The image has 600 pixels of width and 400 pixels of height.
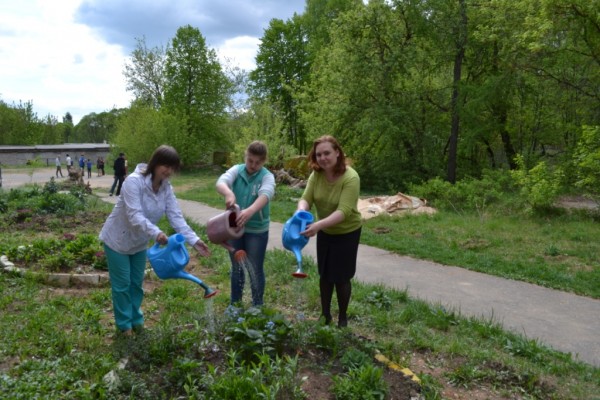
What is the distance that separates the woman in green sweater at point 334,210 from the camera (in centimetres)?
370

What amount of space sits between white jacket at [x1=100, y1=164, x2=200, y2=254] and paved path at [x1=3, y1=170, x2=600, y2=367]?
3.08 meters

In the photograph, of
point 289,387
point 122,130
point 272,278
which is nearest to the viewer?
point 289,387

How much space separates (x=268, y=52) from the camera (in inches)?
1353

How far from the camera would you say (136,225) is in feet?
11.5

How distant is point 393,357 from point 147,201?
2206 millimetres

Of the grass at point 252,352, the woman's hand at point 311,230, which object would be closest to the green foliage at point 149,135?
the grass at point 252,352

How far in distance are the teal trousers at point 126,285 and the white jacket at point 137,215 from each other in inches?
3.2

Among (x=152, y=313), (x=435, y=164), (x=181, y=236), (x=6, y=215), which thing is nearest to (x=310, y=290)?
(x=152, y=313)

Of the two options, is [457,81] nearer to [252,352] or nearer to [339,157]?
[339,157]

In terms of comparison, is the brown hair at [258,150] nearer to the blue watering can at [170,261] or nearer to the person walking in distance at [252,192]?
the person walking in distance at [252,192]

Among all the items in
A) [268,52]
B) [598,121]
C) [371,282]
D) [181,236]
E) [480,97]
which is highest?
[268,52]

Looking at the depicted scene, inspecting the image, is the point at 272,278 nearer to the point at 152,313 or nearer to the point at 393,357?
the point at 152,313

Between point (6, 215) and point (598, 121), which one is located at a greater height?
point (598, 121)

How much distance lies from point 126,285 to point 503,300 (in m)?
4.16
